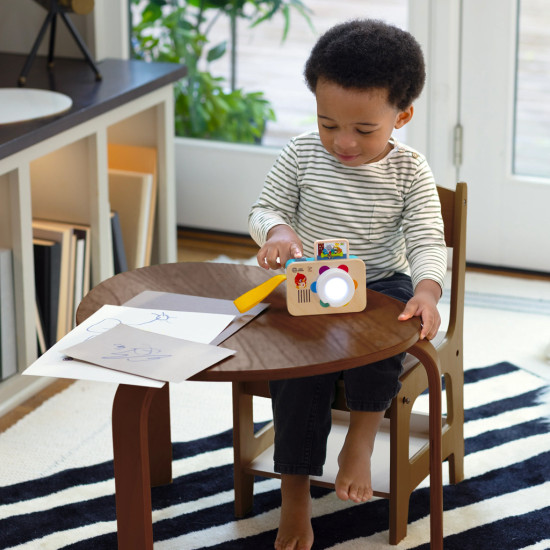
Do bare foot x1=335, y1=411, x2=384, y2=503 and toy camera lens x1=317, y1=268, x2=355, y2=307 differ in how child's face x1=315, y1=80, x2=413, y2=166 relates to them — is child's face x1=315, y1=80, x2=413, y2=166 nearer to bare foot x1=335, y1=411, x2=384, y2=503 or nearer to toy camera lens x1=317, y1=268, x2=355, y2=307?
toy camera lens x1=317, y1=268, x2=355, y2=307

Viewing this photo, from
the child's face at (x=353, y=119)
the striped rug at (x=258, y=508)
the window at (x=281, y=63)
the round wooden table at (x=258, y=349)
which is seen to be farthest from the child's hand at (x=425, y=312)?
the window at (x=281, y=63)

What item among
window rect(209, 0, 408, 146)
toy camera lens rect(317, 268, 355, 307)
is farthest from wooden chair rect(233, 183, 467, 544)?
window rect(209, 0, 408, 146)

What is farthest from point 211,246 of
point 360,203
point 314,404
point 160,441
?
point 314,404

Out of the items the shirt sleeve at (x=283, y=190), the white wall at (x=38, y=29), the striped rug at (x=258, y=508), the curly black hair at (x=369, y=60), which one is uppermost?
the white wall at (x=38, y=29)

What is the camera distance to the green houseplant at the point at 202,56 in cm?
267

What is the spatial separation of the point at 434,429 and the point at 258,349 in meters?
0.29

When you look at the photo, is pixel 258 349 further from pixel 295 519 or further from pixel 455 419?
pixel 455 419

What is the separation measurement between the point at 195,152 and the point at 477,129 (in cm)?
79

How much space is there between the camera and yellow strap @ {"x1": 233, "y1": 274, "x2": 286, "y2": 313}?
1.25 metres

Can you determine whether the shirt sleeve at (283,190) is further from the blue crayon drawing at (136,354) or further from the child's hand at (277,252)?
the blue crayon drawing at (136,354)

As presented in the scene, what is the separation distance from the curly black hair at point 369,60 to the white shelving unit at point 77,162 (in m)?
0.70

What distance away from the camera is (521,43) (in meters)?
2.42

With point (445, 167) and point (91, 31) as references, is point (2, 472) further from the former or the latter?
point (445, 167)

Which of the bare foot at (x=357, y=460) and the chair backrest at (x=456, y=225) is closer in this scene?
the bare foot at (x=357, y=460)
